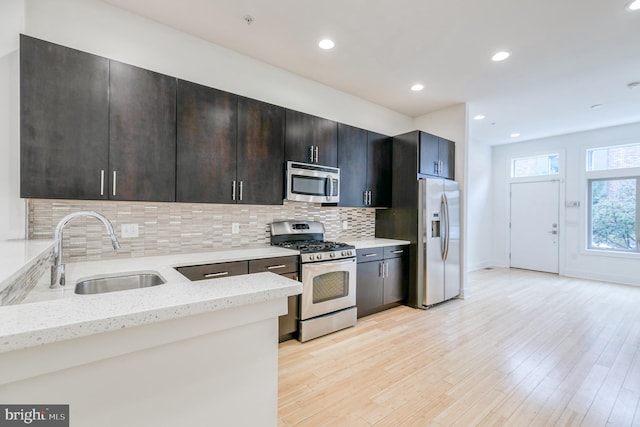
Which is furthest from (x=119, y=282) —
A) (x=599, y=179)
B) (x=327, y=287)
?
(x=599, y=179)

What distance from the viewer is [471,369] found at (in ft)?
8.05

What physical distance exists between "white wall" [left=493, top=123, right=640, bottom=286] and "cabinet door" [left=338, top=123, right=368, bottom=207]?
4973mm

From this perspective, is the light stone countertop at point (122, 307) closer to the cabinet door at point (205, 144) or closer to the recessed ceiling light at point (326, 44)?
the cabinet door at point (205, 144)

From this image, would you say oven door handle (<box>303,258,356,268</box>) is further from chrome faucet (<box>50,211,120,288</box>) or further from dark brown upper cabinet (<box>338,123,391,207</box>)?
chrome faucet (<box>50,211,120,288</box>)

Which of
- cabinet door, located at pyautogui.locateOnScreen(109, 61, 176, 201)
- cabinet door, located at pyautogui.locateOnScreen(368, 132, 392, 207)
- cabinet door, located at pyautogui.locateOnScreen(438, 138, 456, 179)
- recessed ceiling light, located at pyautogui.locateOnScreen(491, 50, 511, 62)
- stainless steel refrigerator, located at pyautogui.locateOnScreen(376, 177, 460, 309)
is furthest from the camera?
cabinet door, located at pyautogui.locateOnScreen(438, 138, 456, 179)

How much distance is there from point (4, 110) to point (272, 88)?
2.27 m

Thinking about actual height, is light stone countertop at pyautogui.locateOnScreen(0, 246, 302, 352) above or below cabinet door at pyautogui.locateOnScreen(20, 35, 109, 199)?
below

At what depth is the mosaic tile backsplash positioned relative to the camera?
222 cm

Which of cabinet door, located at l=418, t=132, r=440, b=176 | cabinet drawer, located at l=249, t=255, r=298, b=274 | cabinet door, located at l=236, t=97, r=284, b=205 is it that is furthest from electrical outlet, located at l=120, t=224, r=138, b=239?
cabinet door, located at l=418, t=132, r=440, b=176

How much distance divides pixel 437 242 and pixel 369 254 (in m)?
1.12

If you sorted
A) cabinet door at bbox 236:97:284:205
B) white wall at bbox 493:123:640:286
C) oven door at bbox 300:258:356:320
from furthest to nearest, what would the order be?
white wall at bbox 493:123:640:286
oven door at bbox 300:258:356:320
cabinet door at bbox 236:97:284:205

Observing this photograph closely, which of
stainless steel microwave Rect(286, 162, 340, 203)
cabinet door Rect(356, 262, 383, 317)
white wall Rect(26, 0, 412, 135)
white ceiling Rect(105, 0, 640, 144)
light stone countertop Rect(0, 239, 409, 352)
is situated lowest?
cabinet door Rect(356, 262, 383, 317)

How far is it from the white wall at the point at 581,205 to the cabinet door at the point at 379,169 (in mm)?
4457

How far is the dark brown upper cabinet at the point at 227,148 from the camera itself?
8.13ft
